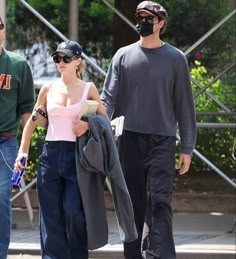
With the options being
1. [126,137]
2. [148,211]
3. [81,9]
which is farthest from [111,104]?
[81,9]

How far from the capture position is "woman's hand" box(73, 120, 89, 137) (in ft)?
20.7

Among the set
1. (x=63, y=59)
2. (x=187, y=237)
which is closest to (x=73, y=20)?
(x=187, y=237)

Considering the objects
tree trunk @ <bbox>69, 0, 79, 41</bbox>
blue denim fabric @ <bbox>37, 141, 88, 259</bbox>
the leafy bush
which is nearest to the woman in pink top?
blue denim fabric @ <bbox>37, 141, 88, 259</bbox>

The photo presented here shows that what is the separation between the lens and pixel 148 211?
6.95 meters

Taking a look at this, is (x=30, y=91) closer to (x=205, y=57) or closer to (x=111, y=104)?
(x=111, y=104)

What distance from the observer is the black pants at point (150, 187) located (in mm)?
6879

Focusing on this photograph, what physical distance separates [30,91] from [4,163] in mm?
589

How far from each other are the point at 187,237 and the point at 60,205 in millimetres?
2811

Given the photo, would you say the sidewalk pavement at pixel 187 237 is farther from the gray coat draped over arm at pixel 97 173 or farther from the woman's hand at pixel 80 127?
the woman's hand at pixel 80 127

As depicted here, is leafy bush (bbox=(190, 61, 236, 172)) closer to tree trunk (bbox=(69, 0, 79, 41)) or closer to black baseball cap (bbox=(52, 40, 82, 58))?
tree trunk (bbox=(69, 0, 79, 41))

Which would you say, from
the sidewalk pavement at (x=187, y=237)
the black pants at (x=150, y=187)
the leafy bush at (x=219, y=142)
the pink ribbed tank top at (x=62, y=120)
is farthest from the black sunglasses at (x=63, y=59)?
the leafy bush at (x=219, y=142)

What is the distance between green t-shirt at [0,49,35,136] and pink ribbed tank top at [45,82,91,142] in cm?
70

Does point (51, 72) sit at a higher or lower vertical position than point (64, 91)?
lower

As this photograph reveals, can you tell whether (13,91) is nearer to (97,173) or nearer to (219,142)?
(97,173)
